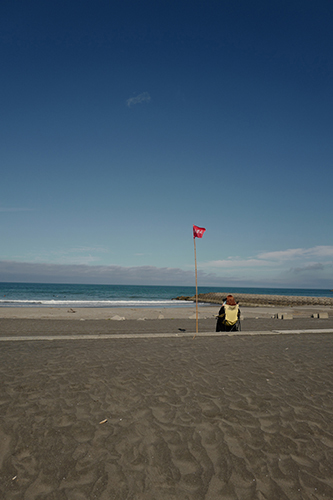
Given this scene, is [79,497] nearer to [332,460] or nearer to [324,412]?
[332,460]

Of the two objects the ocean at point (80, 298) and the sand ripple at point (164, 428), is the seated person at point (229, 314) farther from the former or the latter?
the ocean at point (80, 298)

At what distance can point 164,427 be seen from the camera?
3828 millimetres

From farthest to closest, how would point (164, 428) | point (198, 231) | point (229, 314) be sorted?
point (198, 231) < point (229, 314) < point (164, 428)

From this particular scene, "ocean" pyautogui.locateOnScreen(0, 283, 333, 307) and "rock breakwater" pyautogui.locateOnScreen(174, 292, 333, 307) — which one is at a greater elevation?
"ocean" pyautogui.locateOnScreen(0, 283, 333, 307)

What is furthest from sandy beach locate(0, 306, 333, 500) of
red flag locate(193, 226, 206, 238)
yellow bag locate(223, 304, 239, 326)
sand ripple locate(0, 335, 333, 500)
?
red flag locate(193, 226, 206, 238)

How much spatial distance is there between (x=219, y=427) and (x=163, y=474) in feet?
3.77

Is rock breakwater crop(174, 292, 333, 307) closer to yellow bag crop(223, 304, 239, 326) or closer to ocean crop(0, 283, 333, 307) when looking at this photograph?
ocean crop(0, 283, 333, 307)

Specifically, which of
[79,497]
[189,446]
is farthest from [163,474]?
[79,497]

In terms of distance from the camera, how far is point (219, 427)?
3.86m

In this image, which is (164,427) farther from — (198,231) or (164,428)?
(198,231)

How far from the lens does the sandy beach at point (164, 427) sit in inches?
112

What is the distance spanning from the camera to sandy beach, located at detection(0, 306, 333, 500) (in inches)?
112

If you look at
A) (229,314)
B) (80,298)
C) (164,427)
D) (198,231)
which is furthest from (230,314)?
(80,298)

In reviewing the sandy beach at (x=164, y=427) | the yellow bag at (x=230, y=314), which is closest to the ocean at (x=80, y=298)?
the yellow bag at (x=230, y=314)
